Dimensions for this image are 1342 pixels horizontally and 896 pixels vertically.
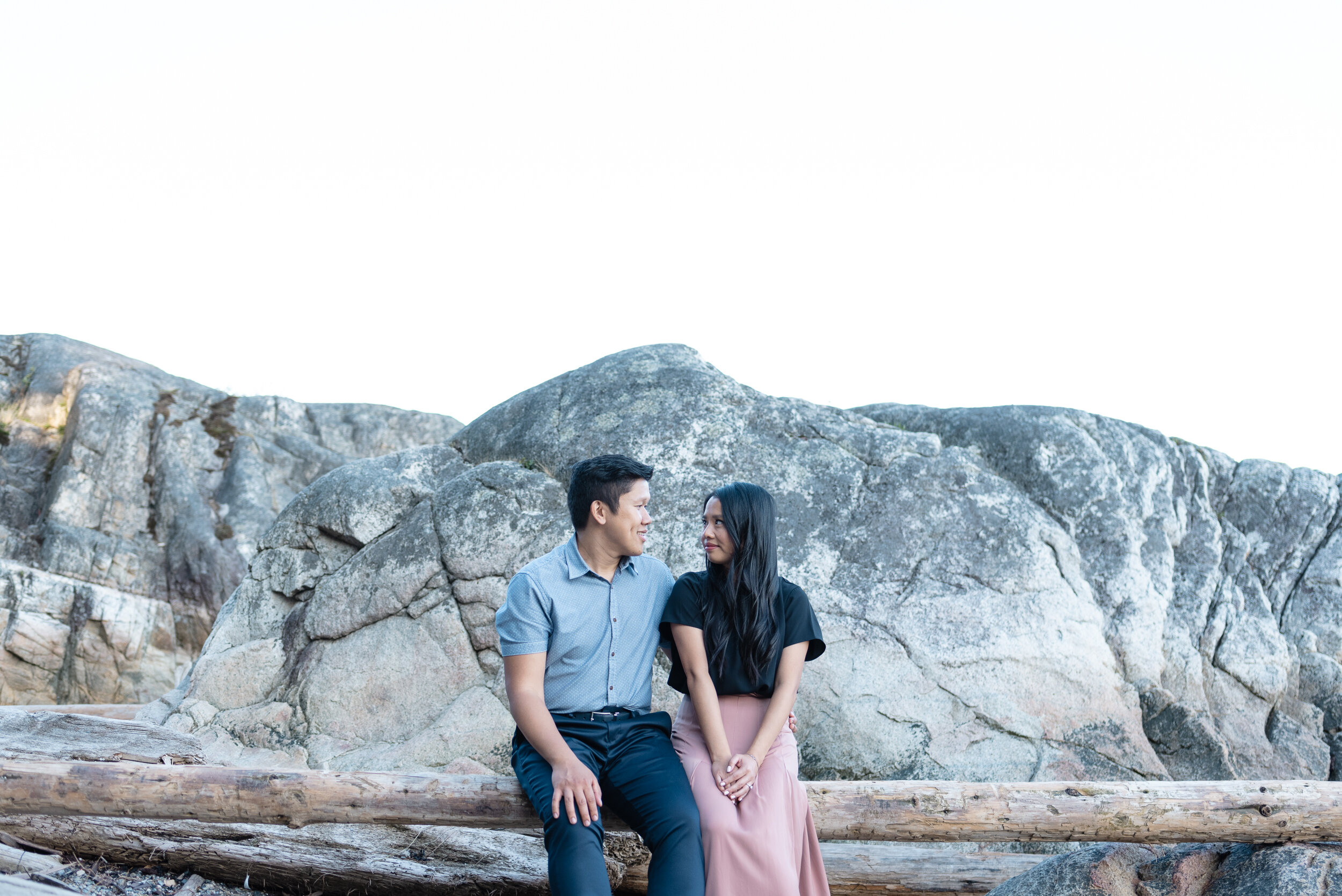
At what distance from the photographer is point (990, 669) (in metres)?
7.08

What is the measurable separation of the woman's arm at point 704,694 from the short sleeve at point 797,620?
379 mm

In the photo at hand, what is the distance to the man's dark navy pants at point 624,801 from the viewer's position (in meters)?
3.78

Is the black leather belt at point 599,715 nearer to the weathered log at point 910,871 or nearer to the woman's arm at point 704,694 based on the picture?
the woman's arm at point 704,694

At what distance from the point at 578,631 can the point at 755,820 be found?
1052mm

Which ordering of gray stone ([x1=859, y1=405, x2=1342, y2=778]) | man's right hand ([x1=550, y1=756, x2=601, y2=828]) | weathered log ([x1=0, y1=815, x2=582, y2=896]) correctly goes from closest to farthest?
man's right hand ([x1=550, y1=756, x2=601, y2=828]), weathered log ([x1=0, y1=815, x2=582, y2=896]), gray stone ([x1=859, y1=405, x2=1342, y2=778])

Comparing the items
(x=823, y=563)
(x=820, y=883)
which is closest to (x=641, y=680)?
(x=820, y=883)

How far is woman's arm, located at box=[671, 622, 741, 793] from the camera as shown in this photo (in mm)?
4246

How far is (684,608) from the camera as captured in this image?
448 cm

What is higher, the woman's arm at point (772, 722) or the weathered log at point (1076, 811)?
the woman's arm at point (772, 722)

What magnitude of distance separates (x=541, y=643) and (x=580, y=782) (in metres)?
0.59

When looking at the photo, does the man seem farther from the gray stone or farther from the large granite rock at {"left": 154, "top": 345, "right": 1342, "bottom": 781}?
the gray stone

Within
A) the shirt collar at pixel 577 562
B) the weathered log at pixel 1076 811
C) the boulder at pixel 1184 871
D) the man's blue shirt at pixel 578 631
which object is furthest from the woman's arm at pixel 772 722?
the boulder at pixel 1184 871

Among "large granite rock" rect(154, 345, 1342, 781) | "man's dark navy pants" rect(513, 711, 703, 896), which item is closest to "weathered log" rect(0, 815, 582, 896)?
"large granite rock" rect(154, 345, 1342, 781)

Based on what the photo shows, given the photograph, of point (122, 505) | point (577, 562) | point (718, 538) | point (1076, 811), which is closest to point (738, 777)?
point (718, 538)
